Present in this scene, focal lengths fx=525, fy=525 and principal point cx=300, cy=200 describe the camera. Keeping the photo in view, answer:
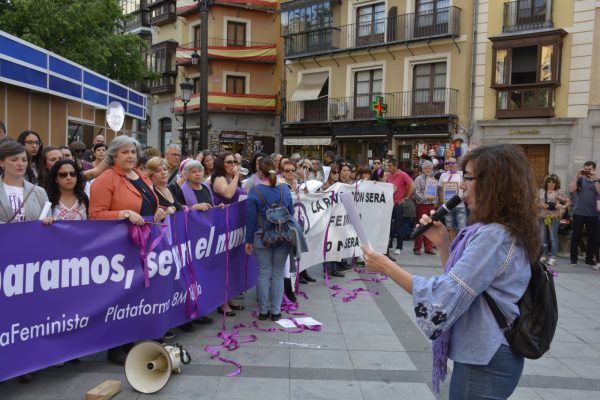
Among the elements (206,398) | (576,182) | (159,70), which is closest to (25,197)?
(206,398)

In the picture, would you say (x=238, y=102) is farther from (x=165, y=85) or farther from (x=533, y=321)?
(x=533, y=321)

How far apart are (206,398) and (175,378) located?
17.7 inches

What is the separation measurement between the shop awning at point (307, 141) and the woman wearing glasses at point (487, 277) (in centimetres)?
2503

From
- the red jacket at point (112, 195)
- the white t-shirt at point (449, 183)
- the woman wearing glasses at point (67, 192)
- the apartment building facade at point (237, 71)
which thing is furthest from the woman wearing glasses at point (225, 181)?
the apartment building facade at point (237, 71)

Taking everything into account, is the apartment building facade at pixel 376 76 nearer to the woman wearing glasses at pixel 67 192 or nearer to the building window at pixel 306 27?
the building window at pixel 306 27

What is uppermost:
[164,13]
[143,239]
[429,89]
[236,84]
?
[164,13]

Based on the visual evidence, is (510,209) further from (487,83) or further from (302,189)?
(487,83)

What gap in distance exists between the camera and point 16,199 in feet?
13.4

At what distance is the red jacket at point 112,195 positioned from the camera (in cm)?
438

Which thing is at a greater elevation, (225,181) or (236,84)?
(236,84)

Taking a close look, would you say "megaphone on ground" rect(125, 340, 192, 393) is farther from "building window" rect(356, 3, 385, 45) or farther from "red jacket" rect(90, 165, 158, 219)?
"building window" rect(356, 3, 385, 45)

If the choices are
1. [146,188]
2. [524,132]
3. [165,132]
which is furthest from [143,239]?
[165,132]

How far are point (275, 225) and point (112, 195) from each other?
1816mm

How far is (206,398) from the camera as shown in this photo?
381 centimetres
